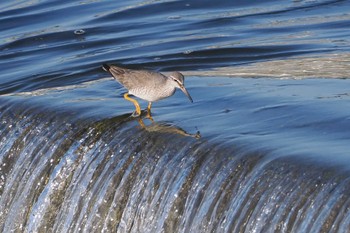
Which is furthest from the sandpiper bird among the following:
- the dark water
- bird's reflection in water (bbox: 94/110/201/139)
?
the dark water

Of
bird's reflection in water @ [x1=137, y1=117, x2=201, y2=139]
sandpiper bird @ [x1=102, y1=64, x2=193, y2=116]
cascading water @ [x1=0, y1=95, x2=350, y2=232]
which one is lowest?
cascading water @ [x1=0, y1=95, x2=350, y2=232]

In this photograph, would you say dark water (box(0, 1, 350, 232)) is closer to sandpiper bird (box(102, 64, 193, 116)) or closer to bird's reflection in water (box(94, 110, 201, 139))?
bird's reflection in water (box(94, 110, 201, 139))

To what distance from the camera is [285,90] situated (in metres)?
8.62

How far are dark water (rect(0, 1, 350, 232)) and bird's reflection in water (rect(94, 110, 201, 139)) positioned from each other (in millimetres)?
15

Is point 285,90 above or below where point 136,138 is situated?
above

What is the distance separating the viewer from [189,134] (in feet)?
24.6

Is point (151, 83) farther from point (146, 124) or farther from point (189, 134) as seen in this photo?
point (189, 134)

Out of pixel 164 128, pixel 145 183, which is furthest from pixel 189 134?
pixel 145 183

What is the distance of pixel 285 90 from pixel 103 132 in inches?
58.1

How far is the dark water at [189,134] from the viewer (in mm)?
6496

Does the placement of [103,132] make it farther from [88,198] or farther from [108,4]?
[108,4]

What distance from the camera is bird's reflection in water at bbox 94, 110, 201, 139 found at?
7602 mm

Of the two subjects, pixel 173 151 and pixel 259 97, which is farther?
pixel 259 97

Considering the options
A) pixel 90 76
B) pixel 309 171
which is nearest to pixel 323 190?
pixel 309 171
